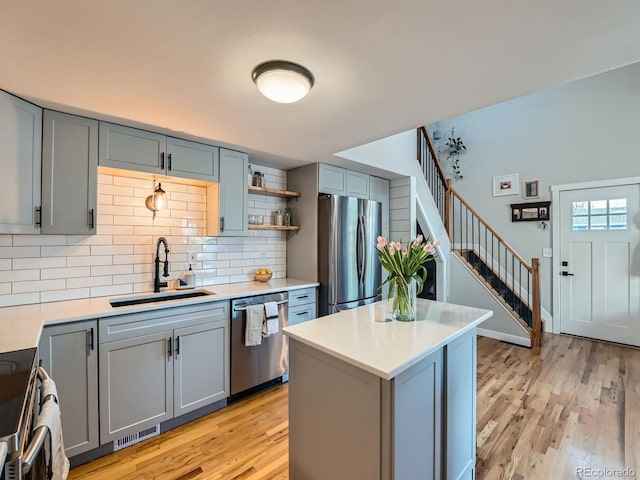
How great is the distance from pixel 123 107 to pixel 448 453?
9.14ft

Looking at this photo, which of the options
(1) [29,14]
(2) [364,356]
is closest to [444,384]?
(2) [364,356]

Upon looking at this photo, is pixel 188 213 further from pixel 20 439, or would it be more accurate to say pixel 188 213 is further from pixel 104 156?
pixel 20 439

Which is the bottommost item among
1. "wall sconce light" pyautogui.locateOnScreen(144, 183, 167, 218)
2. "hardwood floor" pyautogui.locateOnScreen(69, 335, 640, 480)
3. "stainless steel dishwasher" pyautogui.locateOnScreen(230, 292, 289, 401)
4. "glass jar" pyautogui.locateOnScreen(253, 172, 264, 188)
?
"hardwood floor" pyautogui.locateOnScreen(69, 335, 640, 480)

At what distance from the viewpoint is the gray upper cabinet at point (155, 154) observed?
214 centimetres

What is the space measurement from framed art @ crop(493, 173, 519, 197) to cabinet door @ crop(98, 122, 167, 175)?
4.99 metres

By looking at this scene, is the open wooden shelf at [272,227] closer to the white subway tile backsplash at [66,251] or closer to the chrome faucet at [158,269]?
the chrome faucet at [158,269]

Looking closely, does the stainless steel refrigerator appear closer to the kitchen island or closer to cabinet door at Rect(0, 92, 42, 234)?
the kitchen island

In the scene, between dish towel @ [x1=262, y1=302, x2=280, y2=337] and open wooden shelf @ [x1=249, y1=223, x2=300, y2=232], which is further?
open wooden shelf @ [x1=249, y1=223, x2=300, y2=232]

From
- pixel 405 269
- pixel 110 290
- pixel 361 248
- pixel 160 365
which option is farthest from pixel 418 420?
pixel 110 290

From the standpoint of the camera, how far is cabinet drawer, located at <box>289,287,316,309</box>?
2.90m

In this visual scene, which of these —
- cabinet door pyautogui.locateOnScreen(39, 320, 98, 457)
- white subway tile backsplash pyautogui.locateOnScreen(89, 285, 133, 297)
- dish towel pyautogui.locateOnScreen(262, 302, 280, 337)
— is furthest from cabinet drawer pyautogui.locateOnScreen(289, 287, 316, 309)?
cabinet door pyautogui.locateOnScreen(39, 320, 98, 457)

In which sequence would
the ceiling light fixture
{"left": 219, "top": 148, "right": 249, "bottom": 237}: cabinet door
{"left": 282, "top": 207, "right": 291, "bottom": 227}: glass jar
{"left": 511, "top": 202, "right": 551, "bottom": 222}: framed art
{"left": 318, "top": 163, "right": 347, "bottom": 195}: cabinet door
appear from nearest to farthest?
the ceiling light fixture < {"left": 219, "top": 148, "right": 249, "bottom": 237}: cabinet door < {"left": 318, "top": 163, "right": 347, "bottom": 195}: cabinet door < {"left": 282, "top": 207, "right": 291, "bottom": 227}: glass jar < {"left": 511, "top": 202, "right": 551, "bottom": 222}: framed art

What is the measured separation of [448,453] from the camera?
1.48 metres

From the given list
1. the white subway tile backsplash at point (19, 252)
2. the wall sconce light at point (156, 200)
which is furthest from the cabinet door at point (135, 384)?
the wall sconce light at point (156, 200)
